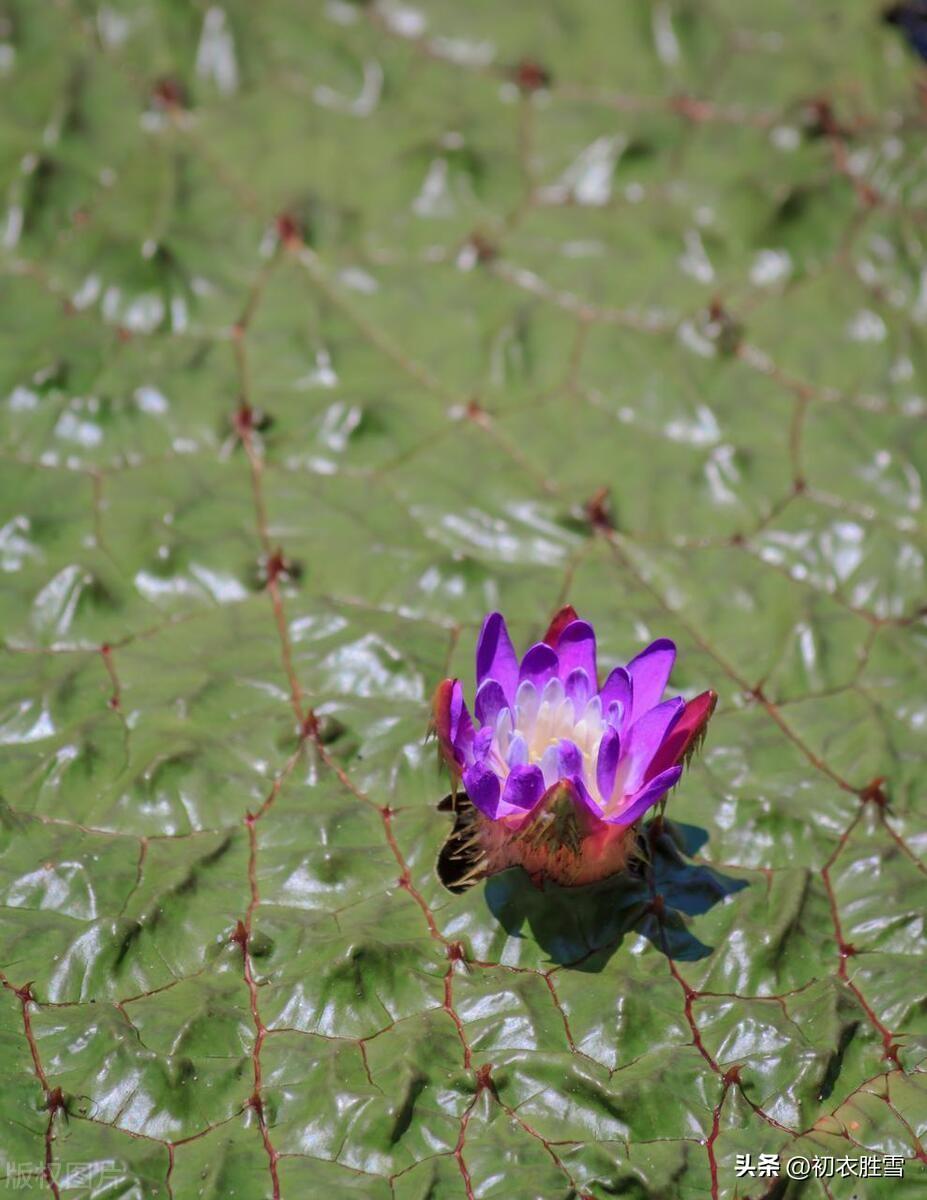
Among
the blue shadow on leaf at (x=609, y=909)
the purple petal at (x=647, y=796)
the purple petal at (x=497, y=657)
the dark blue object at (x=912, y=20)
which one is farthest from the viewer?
the dark blue object at (x=912, y=20)

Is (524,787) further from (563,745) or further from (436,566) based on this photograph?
(436,566)

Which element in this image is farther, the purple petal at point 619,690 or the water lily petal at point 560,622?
the water lily petal at point 560,622

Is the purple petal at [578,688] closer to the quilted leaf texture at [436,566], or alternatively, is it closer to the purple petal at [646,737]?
the purple petal at [646,737]

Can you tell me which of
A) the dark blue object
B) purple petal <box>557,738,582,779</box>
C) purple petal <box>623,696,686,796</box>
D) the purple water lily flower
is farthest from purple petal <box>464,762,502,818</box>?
the dark blue object

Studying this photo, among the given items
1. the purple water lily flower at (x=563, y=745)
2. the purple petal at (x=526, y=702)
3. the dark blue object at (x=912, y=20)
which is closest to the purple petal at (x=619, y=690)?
the purple water lily flower at (x=563, y=745)

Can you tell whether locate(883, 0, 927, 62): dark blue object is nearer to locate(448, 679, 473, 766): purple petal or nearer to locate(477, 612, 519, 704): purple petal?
locate(477, 612, 519, 704): purple petal

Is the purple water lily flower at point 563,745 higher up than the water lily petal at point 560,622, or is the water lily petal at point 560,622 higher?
the water lily petal at point 560,622

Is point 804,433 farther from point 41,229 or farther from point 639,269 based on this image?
point 41,229

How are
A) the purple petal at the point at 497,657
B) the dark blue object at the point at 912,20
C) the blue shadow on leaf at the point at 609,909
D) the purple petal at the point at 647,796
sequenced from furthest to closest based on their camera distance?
the dark blue object at the point at 912,20 < the blue shadow on leaf at the point at 609,909 < the purple petal at the point at 497,657 < the purple petal at the point at 647,796
